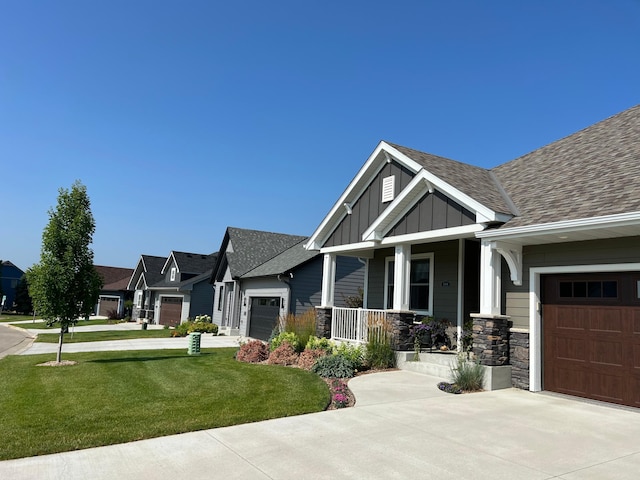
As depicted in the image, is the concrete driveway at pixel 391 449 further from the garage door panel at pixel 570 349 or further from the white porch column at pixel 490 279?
the white porch column at pixel 490 279

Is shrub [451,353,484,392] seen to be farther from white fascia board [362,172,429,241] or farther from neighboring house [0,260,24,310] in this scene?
neighboring house [0,260,24,310]

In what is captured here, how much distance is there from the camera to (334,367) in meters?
10.5

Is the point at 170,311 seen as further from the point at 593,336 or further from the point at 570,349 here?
the point at 593,336

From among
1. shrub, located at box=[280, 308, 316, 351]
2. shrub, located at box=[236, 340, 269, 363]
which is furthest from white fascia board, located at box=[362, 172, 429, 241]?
shrub, located at box=[236, 340, 269, 363]

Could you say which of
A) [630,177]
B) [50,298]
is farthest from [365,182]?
[50,298]

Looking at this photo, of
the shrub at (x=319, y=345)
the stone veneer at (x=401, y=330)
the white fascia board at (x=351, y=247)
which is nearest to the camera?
the stone veneer at (x=401, y=330)

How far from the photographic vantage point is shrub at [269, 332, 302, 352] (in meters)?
13.2

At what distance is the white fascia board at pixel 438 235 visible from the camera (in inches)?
398

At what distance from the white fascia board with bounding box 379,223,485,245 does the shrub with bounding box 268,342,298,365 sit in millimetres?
3943

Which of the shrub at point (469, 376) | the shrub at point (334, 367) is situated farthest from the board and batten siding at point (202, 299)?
the shrub at point (469, 376)

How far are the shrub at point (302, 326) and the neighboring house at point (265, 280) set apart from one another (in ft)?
18.4

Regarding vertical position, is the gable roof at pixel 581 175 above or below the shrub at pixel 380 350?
above

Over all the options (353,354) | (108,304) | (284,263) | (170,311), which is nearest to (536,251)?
(353,354)

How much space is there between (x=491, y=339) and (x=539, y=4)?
763 centimetres
